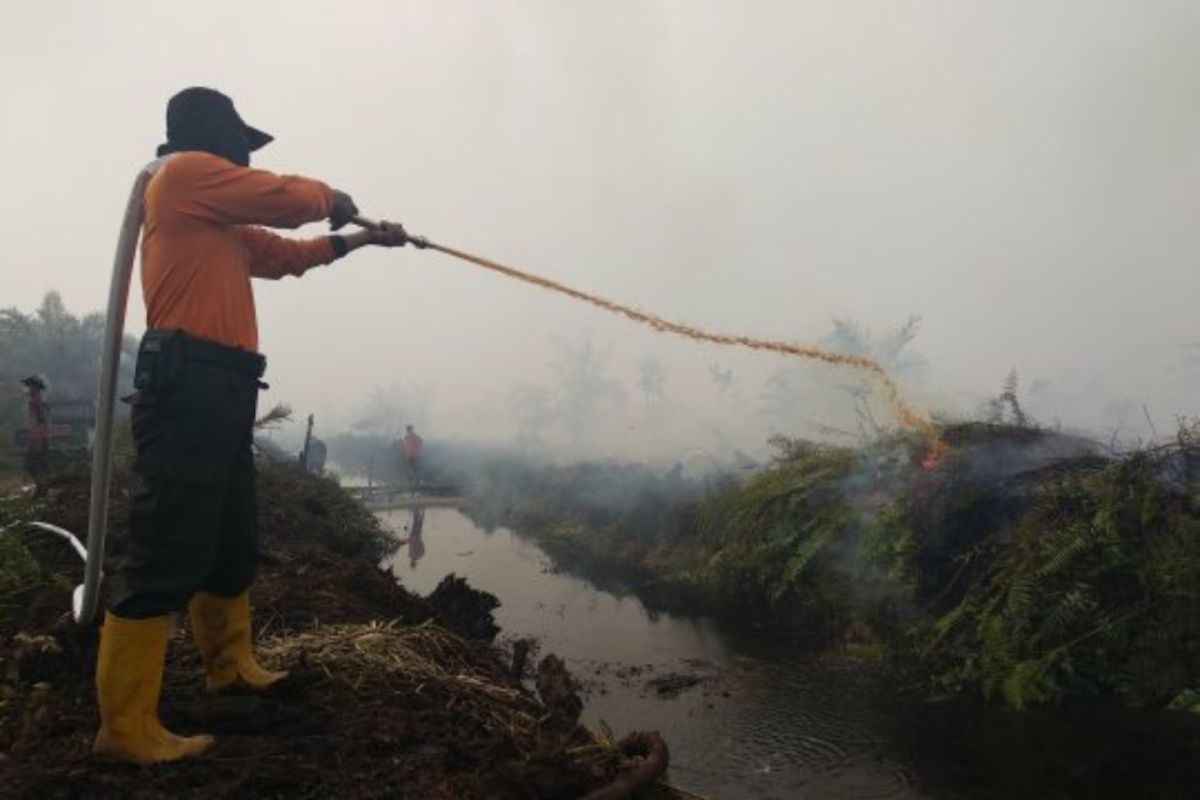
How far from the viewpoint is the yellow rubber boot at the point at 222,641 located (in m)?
3.39

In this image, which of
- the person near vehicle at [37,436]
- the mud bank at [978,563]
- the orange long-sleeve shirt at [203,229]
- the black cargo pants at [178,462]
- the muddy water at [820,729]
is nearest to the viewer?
the black cargo pants at [178,462]

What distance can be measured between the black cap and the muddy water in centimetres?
288

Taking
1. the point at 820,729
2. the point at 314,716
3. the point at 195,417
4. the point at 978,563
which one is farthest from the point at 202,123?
the point at 978,563

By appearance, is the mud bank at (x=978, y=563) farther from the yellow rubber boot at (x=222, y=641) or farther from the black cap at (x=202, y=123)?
the black cap at (x=202, y=123)

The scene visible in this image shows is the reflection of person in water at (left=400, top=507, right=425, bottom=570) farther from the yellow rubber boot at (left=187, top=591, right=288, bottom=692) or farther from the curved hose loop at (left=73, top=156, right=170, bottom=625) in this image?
the curved hose loop at (left=73, top=156, right=170, bottom=625)

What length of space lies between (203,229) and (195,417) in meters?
0.76

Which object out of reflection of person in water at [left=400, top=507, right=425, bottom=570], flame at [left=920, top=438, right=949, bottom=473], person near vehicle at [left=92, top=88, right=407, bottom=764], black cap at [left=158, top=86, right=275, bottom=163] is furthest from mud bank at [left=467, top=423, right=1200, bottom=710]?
black cap at [left=158, top=86, right=275, bottom=163]

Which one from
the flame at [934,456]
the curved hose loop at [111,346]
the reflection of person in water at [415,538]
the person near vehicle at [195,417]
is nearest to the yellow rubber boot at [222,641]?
the person near vehicle at [195,417]

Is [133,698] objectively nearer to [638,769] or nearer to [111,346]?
[111,346]

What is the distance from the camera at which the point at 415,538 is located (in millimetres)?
14891

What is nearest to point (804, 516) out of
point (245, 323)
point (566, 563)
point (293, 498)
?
point (566, 563)

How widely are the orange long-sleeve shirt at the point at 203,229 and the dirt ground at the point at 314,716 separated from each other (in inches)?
59.6

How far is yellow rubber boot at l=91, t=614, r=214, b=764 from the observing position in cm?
278

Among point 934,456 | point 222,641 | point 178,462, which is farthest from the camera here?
point 934,456
